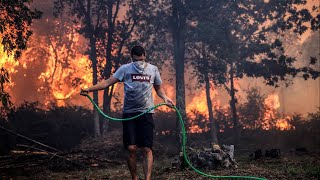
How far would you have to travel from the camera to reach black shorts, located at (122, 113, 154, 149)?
5625 mm

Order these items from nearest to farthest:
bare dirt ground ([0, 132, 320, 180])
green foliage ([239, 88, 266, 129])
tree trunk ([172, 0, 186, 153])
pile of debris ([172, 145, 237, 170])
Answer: bare dirt ground ([0, 132, 320, 180])
pile of debris ([172, 145, 237, 170])
tree trunk ([172, 0, 186, 153])
green foliage ([239, 88, 266, 129])

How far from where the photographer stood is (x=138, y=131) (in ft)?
18.8

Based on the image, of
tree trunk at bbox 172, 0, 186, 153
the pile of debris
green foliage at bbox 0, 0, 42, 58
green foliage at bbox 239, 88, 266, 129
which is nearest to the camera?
the pile of debris

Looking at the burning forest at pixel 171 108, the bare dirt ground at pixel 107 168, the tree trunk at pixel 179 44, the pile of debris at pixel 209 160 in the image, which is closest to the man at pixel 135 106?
the bare dirt ground at pixel 107 168

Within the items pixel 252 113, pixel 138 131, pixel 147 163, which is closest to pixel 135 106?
pixel 138 131

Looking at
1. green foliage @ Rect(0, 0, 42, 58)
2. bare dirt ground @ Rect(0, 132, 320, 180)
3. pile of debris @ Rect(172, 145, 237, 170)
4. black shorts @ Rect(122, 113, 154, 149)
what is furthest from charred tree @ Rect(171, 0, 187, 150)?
black shorts @ Rect(122, 113, 154, 149)

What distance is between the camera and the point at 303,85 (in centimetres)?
6606

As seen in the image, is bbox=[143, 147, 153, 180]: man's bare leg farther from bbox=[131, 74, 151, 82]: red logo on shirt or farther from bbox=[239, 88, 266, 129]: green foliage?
bbox=[239, 88, 266, 129]: green foliage

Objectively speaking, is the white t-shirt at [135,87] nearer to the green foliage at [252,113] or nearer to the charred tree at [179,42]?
the charred tree at [179,42]

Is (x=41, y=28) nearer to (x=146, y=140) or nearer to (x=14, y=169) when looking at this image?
(x=14, y=169)

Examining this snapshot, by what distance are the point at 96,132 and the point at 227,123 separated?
10.2 metres

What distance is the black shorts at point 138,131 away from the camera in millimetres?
5625

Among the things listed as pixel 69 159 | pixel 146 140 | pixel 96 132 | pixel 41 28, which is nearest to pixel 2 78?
pixel 69 159

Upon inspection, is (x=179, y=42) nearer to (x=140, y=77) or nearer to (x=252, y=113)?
(x=252, y=113)
